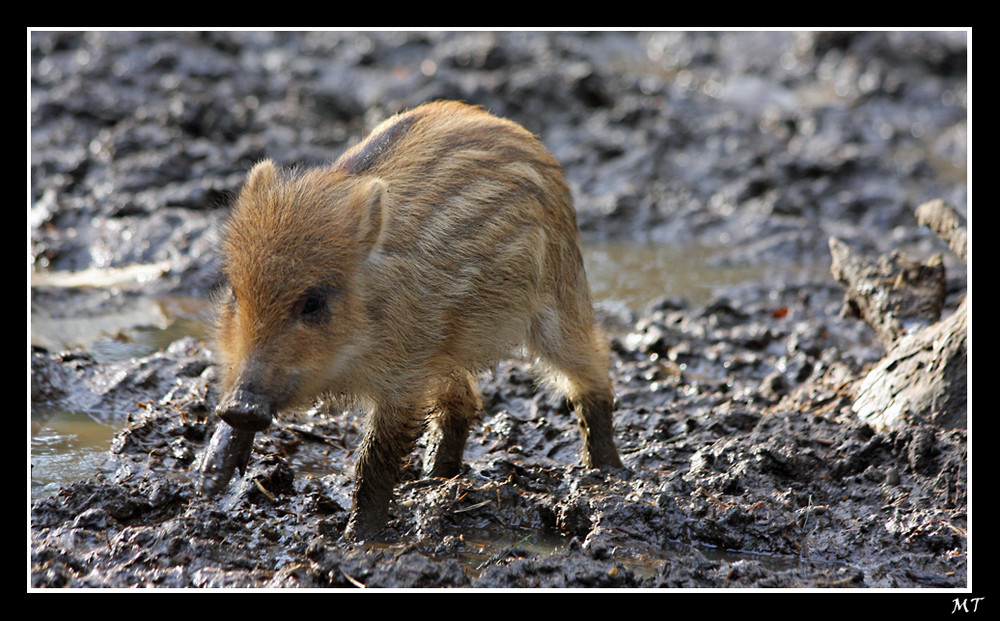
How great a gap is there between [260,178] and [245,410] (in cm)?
107

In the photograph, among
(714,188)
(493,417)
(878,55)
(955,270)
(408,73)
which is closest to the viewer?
(493,417)

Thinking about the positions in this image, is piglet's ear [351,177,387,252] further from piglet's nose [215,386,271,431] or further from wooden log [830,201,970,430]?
wooden log [830,201,970,430]

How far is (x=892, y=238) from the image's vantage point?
848cm

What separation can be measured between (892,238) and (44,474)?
7090mm

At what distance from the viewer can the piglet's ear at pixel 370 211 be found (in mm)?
3707

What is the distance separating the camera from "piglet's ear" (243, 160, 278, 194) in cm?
383

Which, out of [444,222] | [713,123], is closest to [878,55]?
[713,123]

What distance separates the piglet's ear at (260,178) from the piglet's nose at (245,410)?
92 cm

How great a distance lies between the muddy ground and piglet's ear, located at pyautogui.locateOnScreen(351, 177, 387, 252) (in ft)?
3.00

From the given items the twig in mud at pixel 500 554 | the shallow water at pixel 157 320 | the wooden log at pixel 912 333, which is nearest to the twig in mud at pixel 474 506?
the twig in mud at pixel 500 554

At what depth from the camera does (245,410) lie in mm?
3240

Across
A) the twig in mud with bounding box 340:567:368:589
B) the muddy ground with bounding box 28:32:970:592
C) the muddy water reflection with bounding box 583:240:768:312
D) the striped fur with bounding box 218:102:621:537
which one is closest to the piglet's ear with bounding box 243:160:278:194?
the striped fur with bounding box 218:102:621:537

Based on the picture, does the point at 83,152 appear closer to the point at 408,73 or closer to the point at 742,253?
the point at 408,73

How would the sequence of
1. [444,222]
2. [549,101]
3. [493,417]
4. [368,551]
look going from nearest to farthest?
[368,551] → [444,222] → [493,417] → [549,101]
